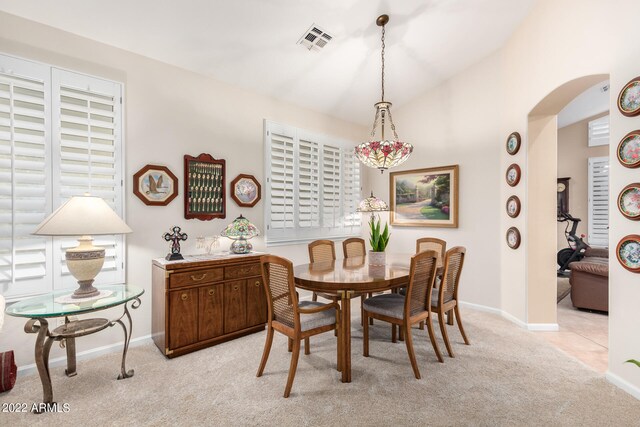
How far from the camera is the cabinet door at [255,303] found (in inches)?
125

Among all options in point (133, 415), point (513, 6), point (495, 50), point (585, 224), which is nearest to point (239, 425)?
point (133, 415)

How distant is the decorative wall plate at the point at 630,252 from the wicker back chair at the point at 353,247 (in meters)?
2.50

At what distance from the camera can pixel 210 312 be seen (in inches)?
113

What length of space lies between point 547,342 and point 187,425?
348 cm

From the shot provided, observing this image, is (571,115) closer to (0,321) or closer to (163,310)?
(163,310)

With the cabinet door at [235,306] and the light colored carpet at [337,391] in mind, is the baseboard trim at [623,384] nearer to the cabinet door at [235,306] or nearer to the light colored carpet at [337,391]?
the light colored carpet at [337,391]

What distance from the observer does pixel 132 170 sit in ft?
9.41

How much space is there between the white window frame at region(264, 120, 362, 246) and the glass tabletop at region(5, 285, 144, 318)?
1.87 metres

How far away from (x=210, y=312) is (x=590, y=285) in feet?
16.1

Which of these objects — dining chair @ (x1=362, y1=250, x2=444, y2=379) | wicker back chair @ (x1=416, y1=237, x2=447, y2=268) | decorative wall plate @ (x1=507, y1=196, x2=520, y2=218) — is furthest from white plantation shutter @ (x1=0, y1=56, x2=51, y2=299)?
decorative wall plate @ (x1=507, y1=196, x2=520, y2=218)

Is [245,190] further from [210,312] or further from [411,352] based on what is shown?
[411,352]

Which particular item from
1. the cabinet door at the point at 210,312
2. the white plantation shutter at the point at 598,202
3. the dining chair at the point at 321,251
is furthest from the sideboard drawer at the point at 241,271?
the white plantation shutter at the point at 598,202

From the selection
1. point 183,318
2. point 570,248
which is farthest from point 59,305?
point 570,248

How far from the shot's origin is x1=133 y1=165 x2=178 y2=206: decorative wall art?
289 cm
